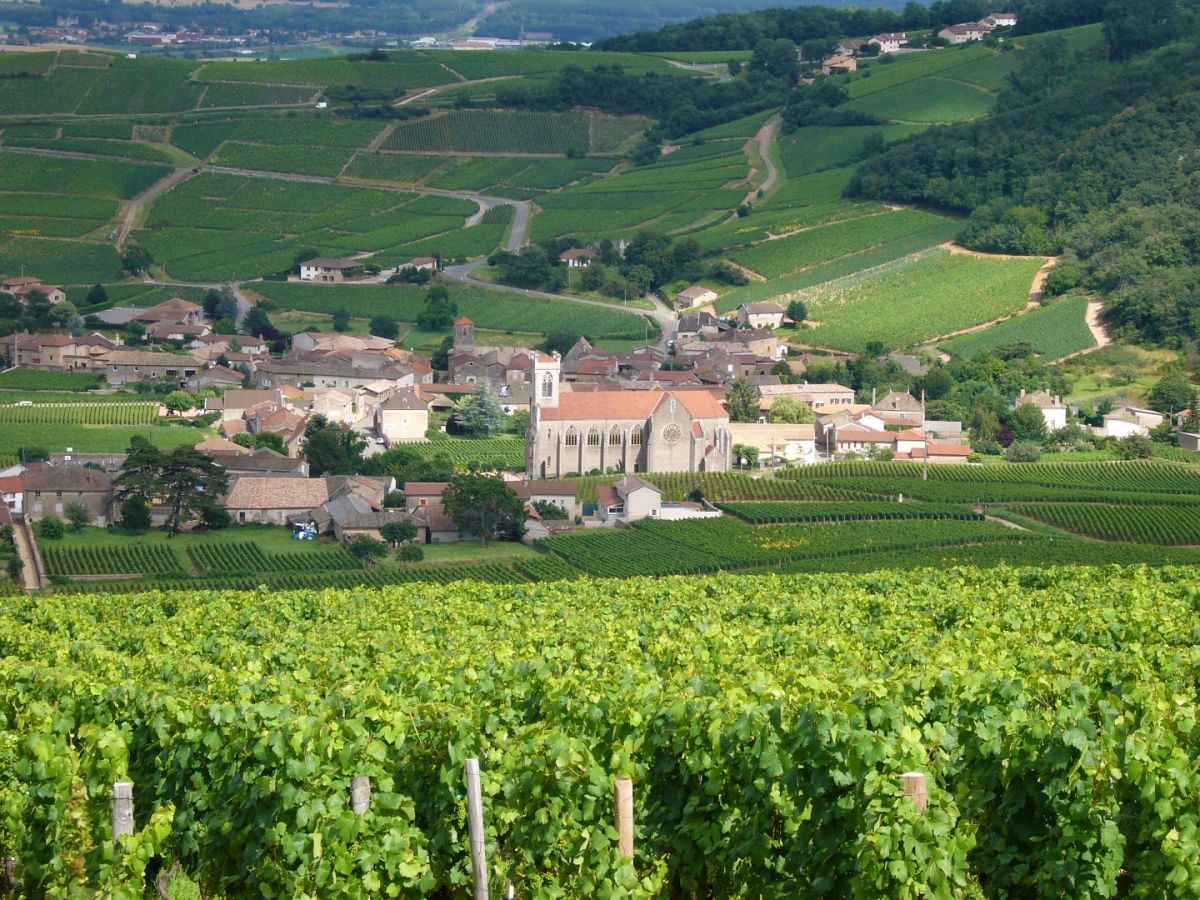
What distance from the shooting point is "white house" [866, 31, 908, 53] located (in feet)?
504

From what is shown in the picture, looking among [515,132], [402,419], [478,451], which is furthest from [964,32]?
[478,451]

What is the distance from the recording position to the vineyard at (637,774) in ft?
43.6

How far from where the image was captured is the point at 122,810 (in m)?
14.1

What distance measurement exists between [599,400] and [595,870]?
4913 cm

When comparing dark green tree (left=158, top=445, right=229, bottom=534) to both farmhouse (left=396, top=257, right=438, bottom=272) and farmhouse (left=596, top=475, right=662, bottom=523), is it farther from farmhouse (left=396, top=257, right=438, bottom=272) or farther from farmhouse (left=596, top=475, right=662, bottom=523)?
farmhouse (left=396, top=257, right=438, bottom=272)

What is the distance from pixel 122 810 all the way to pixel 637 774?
3.95 metres

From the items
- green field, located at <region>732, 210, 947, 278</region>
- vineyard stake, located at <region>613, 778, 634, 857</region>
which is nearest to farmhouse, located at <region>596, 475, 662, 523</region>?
vineyard stake, located at <region>613, 778, 634, 857</region>

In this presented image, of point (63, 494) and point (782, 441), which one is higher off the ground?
point (782, 441)

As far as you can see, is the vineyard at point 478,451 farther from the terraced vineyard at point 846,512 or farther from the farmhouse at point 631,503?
the terraced vineyard at point 846,512

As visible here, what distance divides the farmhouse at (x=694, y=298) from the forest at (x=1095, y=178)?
1433 cm

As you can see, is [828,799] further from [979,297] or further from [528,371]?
[979,297]

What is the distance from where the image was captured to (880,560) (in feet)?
151

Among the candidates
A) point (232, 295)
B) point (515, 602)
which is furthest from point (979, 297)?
point (515, 602)

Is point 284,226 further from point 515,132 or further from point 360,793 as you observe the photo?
point 360,793
